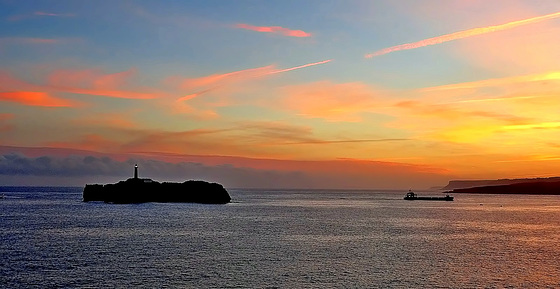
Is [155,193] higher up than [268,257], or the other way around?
[155,193]

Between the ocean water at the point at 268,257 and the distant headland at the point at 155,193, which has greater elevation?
the distant headland at the point at 155,193

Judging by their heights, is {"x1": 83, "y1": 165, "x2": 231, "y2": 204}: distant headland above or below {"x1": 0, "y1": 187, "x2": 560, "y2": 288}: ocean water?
above

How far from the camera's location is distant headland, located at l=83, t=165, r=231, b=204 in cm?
18725

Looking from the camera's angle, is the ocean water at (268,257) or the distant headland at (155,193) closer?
the ocean water at (268,257)

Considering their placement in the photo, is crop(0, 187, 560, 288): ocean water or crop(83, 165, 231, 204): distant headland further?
crop(83, 165, 231, 204): distant headland

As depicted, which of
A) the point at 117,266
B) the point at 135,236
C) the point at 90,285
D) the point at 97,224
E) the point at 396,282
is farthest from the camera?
the point at 97,224

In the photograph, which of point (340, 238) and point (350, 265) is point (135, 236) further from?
point (350, 265)

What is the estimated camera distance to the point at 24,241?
71562mm

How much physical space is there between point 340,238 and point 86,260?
129 feet

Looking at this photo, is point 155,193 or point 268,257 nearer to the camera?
point 268,257

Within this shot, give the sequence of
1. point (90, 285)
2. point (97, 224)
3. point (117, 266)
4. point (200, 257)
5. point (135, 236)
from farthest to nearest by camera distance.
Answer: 1. point (97, 224)
2. point (135, 236)
3. point (200, 257)
4. point (117, 266)
5. point (90, 285)

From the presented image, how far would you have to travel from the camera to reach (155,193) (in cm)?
19312

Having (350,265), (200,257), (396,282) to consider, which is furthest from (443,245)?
(200,257)

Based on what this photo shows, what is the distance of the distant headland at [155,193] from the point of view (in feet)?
614
